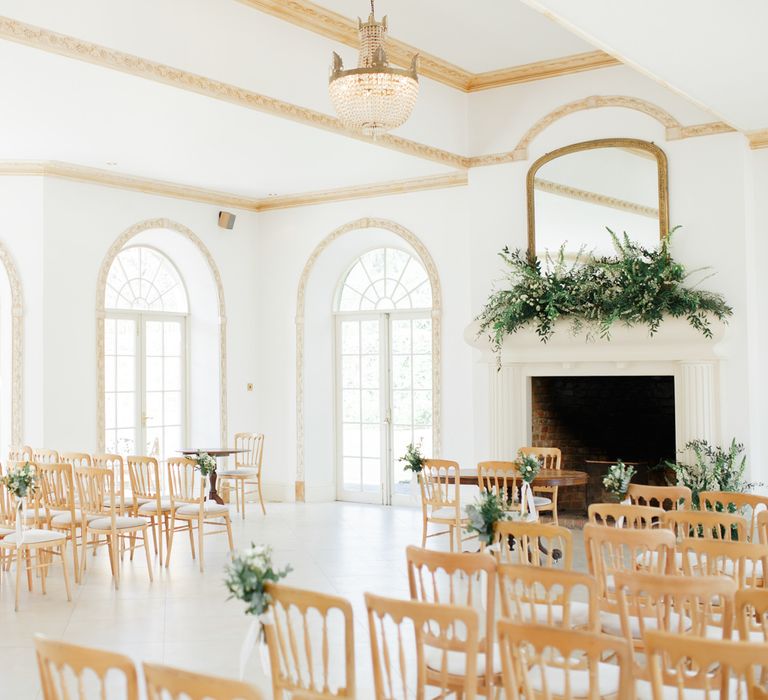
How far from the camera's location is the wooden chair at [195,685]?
2.33 m

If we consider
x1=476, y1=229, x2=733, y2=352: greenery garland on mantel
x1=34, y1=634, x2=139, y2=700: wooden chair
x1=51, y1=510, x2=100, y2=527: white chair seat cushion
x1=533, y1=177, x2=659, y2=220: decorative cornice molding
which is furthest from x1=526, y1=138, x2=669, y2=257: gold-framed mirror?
x1=34, y1=634, x2=139, y2=700: wooden chair

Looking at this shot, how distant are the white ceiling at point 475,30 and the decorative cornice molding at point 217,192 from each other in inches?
73.8

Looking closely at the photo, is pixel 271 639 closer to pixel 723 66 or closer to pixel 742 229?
pixel 723 66

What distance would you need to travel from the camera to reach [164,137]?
8.88 metres

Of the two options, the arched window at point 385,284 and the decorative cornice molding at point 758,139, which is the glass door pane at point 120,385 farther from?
the decorative cornice molding at point 758,139

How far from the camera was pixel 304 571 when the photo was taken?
7.94m

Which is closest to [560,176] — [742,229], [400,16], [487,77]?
[487,77]

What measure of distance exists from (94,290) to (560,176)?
538 centimetres

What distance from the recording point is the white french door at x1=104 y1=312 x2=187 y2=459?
11.2 metres

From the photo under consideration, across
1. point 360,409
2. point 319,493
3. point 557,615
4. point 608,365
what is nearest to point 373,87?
point 557,615

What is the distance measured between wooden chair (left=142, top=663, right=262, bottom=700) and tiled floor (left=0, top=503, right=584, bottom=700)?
2.74 m

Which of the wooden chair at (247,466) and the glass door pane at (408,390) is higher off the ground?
the glass door pane at (408,390)

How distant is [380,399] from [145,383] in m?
3.05

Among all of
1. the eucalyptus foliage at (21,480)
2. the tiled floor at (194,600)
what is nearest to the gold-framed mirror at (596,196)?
the tiled floor at (194,600)
